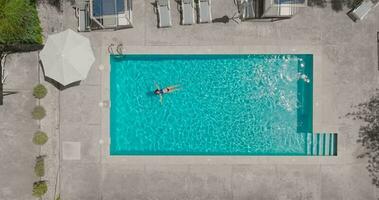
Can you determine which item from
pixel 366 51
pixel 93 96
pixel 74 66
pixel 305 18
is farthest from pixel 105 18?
pixel 366 51

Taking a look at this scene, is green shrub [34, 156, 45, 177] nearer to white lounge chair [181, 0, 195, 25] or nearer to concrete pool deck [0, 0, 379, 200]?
concrete pool deck [0, 0, 379, 200]

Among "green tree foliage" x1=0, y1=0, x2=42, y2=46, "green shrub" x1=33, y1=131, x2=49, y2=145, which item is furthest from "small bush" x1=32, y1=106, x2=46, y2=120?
"green tree foliage" x1=0, y1=0, x2=42, y2=46

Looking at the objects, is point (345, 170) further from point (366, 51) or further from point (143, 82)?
point (143, 82)

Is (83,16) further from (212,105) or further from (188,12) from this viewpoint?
(212,105)

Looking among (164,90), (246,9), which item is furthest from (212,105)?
(246,9)

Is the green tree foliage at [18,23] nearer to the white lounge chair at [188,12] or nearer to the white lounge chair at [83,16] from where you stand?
the white lounge chair at [83,16]

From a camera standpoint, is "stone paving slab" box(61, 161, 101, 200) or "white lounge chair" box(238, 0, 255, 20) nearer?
"white lounge chair" box(238, 0, 255, 20)

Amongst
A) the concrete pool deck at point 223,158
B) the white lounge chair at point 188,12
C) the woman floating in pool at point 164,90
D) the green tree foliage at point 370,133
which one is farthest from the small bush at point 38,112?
the green tree foliage at point 370,133
